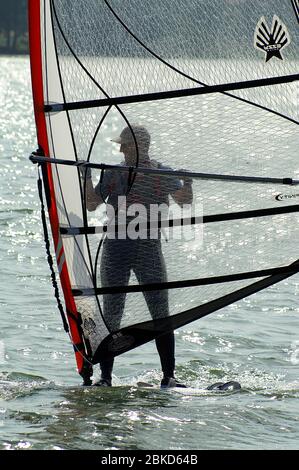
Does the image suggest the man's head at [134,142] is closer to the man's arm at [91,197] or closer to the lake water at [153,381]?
the man's arm at [91,197]

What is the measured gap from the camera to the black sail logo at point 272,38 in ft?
18.3

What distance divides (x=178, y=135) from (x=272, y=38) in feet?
2.31

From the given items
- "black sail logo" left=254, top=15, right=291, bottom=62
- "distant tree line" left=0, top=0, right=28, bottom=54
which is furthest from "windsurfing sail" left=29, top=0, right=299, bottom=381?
"distant tree line" left=0, top=0, right=28, bottom=54

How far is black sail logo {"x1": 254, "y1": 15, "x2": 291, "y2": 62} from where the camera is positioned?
5.57 m

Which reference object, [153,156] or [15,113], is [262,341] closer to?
[153,156]

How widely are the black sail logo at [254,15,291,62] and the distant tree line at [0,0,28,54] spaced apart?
6917 cm

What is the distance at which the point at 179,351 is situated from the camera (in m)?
7.55

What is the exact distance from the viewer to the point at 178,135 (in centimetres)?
573

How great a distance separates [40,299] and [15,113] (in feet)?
95.3

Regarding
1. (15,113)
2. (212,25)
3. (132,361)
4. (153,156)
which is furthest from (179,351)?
(15,113)

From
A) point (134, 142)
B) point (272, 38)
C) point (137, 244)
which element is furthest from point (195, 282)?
point (272, 38)

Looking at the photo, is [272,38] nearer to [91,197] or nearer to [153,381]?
[91,197]

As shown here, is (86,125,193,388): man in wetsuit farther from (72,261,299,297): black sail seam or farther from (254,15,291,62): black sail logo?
(254,15,291,62): black sail logo
